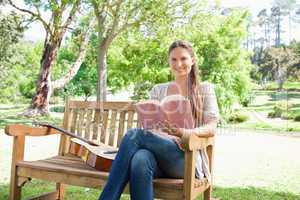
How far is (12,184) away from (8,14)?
466 inches

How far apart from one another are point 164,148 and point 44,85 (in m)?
12.1

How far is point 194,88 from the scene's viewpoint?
2.45m

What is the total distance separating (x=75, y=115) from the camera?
320cm

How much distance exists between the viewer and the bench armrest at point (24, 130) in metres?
2.68

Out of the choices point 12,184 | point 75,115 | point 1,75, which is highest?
point 1,75

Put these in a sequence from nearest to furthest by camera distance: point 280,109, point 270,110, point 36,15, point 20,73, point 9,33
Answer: point 36,15
point 9,33
point 280,109
point 270,110
point 20,73

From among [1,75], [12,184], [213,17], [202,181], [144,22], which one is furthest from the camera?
[1,75]

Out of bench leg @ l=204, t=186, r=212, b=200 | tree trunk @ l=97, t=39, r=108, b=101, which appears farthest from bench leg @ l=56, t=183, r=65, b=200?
tree trunk @ l=97, t=39, r=108, b=101

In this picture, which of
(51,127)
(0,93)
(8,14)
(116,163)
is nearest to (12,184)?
(51,127)

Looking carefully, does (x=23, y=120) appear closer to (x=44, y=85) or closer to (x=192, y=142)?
(x=44, y=85)

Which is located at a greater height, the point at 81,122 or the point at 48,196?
the point at 81,122

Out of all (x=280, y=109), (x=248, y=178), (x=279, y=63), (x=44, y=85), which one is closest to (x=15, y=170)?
(x=248, y=178)

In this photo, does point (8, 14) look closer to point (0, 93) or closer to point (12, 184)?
point (0, 93)

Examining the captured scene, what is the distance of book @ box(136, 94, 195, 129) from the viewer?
221cm
